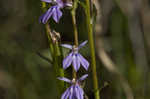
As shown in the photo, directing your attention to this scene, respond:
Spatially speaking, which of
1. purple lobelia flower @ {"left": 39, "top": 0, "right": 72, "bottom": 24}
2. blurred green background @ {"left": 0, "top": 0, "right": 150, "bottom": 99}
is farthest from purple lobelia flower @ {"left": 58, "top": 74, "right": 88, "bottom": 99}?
blurred green background @ {"left": 0, "top": 0, "right": 150, "bottom": 99}

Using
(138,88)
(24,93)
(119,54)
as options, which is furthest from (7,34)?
(138,88)

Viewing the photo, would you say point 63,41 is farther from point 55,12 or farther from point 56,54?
point 55,12

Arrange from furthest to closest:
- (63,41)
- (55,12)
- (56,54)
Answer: (63,41), (56,54), (55,12)

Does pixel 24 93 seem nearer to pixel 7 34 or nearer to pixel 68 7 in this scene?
pixel 7 34

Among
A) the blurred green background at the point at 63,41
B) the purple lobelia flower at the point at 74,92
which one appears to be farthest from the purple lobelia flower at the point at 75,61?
the blurred green background at the point at 63,41

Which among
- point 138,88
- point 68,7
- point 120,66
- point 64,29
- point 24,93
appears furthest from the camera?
point 64,29

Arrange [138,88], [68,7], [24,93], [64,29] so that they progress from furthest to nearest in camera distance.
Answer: [64,29]
[138,88]
[24,93]
[68,7]

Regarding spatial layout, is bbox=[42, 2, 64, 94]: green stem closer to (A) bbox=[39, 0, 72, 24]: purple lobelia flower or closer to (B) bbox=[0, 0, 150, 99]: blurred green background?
(A) bbox=[39, 0, 72, 24]: purple lobelia flower

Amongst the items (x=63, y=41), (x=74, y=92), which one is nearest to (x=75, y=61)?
(x=74, y=92)

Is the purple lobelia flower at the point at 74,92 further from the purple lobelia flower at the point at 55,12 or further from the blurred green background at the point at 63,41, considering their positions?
the blurred green background at the point at 63,41
